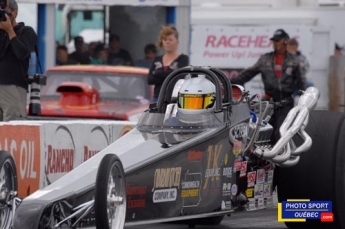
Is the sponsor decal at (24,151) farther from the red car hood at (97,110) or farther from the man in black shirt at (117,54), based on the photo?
the man in black shirt at (117,54)

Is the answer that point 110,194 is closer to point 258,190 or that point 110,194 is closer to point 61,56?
point 258,190

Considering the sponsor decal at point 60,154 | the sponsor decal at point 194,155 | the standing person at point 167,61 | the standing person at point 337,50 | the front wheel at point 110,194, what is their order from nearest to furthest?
the front wheel at point 110,194, the sponsor decal at point 194,155, the sponsor decal at point 60,154, the standing person at point 167,61, the standing person at point 337,50

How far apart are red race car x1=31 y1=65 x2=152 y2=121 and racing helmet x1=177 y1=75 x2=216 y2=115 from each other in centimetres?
532

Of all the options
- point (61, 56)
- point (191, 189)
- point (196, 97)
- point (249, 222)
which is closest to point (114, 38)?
point (61, 56)

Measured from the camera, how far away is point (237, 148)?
1016 cm

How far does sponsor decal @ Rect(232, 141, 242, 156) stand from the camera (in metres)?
10.1

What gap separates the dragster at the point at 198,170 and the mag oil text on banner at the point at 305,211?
5cm

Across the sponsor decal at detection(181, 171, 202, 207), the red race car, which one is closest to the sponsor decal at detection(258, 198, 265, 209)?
the sponsor decal at detection(181, 171, 202, 207)

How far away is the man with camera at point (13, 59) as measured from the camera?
12.3 m

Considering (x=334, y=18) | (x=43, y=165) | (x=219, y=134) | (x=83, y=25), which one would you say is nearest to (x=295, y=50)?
(x=334, y=18)

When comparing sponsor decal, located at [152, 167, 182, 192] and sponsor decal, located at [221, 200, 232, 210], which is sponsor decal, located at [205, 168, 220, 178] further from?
sponsor decal, located at [152, 167, 182, 192]

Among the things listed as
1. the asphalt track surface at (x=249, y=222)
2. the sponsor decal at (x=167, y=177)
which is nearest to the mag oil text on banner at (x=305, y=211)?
the asphalt track surface at (x=249, y=222)

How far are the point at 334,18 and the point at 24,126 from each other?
16.0 meters

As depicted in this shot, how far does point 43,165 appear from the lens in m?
11.8
